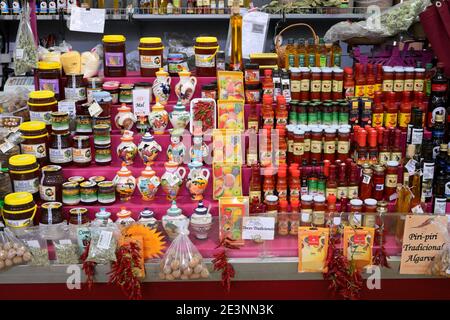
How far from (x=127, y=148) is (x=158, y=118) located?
24cm

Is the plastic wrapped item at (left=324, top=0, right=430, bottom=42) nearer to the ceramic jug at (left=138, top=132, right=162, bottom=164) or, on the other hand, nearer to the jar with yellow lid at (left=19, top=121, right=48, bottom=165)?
the ceramic jug at (left=138, top=132, right=162, bottom=164)

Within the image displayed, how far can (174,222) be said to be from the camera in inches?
109

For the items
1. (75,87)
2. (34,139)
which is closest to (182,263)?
(34,139)

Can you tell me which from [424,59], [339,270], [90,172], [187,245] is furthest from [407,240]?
[90,172]

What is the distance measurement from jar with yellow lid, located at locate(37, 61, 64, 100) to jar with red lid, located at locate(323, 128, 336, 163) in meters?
1.49

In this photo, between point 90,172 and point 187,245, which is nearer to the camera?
point 187,245

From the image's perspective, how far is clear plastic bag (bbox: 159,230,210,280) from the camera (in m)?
2.68

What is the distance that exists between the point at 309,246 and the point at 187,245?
1.75ft

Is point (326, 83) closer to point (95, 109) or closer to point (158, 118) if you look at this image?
point (158, 118)

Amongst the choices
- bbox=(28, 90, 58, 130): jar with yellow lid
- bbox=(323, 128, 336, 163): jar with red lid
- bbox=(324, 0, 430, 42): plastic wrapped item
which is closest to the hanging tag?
bbox=(28, 90, 58, 130): jar with yellow lid

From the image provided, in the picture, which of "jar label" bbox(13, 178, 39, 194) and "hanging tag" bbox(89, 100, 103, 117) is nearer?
"jar label" bbox(13, 178, 39, 194)

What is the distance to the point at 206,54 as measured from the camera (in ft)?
11.3
